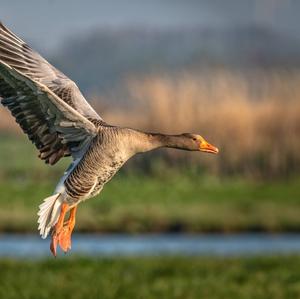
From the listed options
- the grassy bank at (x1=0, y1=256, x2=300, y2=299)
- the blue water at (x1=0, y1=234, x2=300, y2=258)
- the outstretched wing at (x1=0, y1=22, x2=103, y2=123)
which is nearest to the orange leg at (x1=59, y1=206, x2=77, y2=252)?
the outstretched wing at (x1=0, y1=22, x2=103, y2=123)

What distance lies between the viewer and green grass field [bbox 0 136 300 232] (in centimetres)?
2678

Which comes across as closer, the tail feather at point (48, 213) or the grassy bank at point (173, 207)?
the tail feather at point (48, 213)

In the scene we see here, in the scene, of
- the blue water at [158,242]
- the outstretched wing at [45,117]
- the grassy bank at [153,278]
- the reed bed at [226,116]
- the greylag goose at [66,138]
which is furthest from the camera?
the blue water at [158,242]

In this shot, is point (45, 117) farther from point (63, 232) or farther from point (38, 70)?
point (38, 70)

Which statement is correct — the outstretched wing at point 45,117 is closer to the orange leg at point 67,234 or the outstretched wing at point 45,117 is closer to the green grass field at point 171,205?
the orange leg at point 67,234

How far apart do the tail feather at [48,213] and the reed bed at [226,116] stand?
3740mm

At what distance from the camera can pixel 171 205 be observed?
1130 inches

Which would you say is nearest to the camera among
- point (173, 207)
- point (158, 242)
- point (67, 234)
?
point (67, 234)

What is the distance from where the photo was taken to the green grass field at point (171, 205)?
87.9 ft

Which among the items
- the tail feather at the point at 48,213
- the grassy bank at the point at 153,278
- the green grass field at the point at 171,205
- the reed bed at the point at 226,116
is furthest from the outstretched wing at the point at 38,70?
the green grass field at the point at 171,205

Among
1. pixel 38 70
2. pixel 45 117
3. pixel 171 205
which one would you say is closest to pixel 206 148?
pixel 45 117

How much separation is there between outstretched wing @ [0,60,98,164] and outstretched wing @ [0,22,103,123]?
0.07 metres

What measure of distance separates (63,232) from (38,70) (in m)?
1.31

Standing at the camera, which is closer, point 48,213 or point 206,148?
point 206,148
